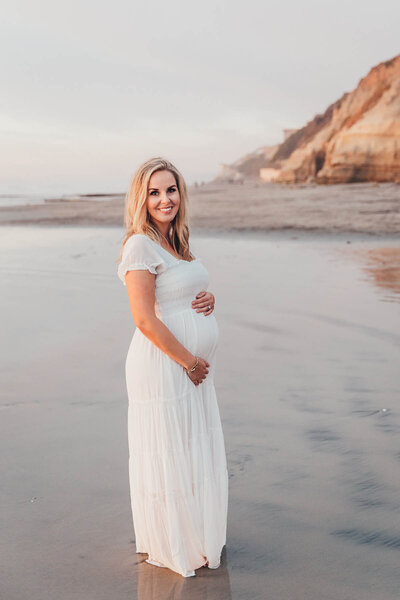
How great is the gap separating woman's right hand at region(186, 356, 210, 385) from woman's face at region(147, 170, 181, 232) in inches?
27.9

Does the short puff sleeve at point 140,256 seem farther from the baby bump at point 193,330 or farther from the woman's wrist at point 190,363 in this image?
the woman's wrist at point 190,363

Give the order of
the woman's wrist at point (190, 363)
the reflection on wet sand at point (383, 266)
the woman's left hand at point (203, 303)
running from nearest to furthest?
the woman's wrist at point (190, 363)
the woman's left hand at point (203, 303)
the reflection on wet sand at point (383, 266)

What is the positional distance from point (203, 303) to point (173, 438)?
662 mm

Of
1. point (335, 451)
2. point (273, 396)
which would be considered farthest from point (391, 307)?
point (335, 451)

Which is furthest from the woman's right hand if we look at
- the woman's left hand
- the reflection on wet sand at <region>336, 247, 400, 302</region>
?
the reflection on wet sand at <region>336, 247, 400, 302</region>

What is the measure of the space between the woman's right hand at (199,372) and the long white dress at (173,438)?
35 millimetres

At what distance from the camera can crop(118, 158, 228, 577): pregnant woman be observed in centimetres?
278

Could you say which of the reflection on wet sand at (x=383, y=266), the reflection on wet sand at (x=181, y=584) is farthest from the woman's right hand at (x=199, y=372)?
the reflection on wet sand at (x=383, y=266)

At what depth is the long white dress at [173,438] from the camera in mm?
2779

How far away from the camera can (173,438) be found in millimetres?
2789

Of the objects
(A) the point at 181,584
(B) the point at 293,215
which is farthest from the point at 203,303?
(B) the point at 293,215

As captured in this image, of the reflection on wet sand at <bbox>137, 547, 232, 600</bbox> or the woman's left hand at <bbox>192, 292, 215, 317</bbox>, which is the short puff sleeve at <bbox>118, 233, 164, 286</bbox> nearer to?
the woman's left hand at <bbox>192, 292, 215, 317</bbox>

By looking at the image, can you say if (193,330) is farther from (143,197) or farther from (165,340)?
(143,197)

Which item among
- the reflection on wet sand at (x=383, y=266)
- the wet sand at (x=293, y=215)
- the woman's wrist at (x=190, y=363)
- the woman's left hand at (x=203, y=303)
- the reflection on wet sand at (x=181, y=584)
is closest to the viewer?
the reflection on wet sand at (x=181, y=584)
